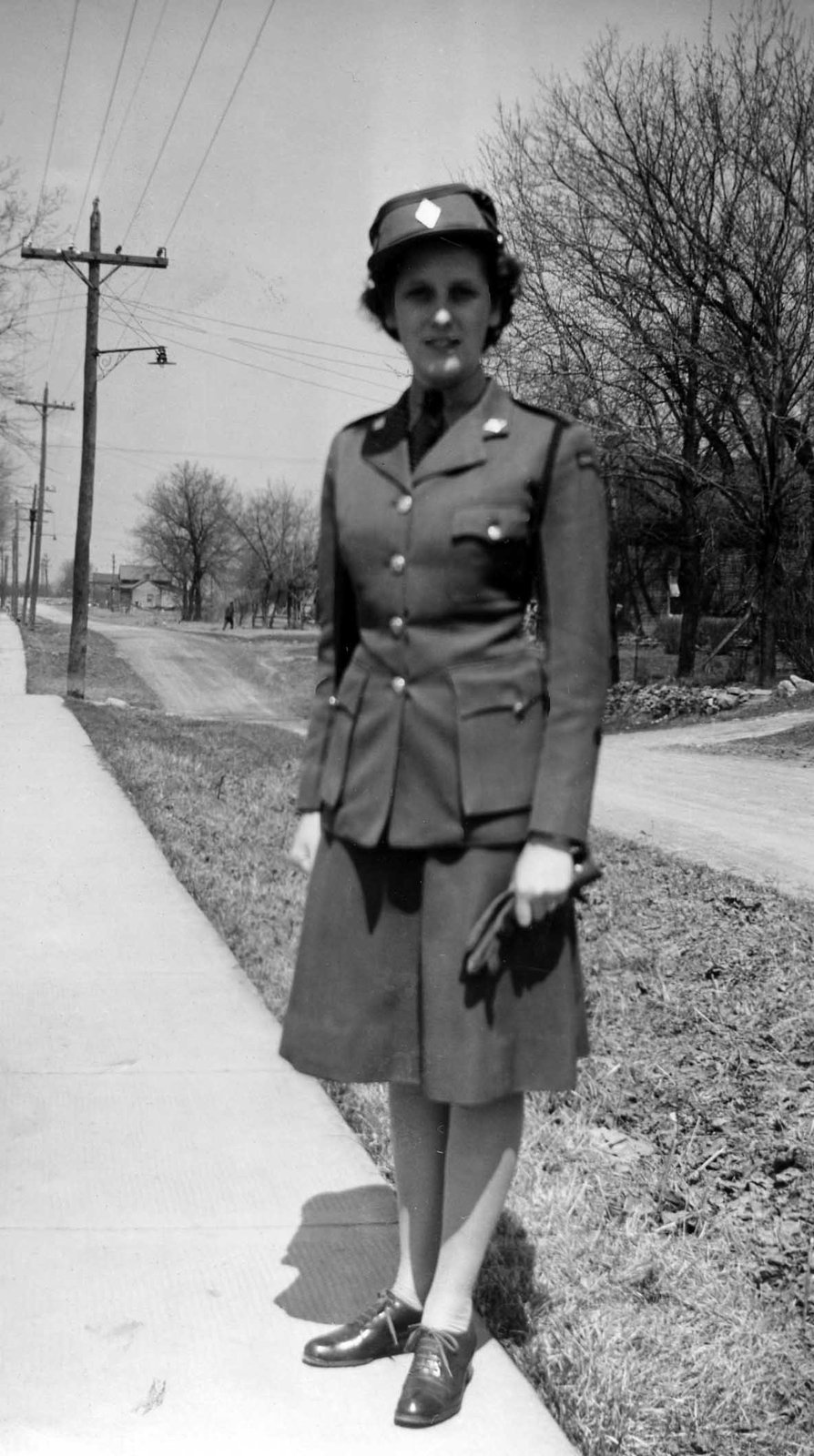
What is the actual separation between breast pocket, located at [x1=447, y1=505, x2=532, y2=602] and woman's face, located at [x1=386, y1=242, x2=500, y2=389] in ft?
0.80

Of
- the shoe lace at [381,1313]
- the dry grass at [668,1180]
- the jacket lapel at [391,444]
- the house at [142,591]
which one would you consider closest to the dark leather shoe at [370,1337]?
the shoe lace at [381,1313]

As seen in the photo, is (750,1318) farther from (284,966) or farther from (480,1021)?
(284,966)

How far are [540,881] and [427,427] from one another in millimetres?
792

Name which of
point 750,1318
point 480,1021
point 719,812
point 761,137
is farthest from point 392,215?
point 761,137

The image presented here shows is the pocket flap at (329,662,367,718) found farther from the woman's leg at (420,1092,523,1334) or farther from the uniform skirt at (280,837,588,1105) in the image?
the woman's leg at (420,1092,523,1334)

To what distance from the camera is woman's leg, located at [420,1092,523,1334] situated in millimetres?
2461

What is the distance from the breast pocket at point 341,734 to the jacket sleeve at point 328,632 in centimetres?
3

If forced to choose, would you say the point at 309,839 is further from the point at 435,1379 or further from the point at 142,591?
the point at 142,591

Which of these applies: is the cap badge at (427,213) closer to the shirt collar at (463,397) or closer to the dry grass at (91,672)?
the shirt collar at (463,397)

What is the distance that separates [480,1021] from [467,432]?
0.96m

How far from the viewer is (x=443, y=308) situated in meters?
2.34

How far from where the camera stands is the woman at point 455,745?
233 centimetres

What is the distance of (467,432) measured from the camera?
239cm

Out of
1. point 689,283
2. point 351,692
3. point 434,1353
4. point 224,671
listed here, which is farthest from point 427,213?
point 224,671
